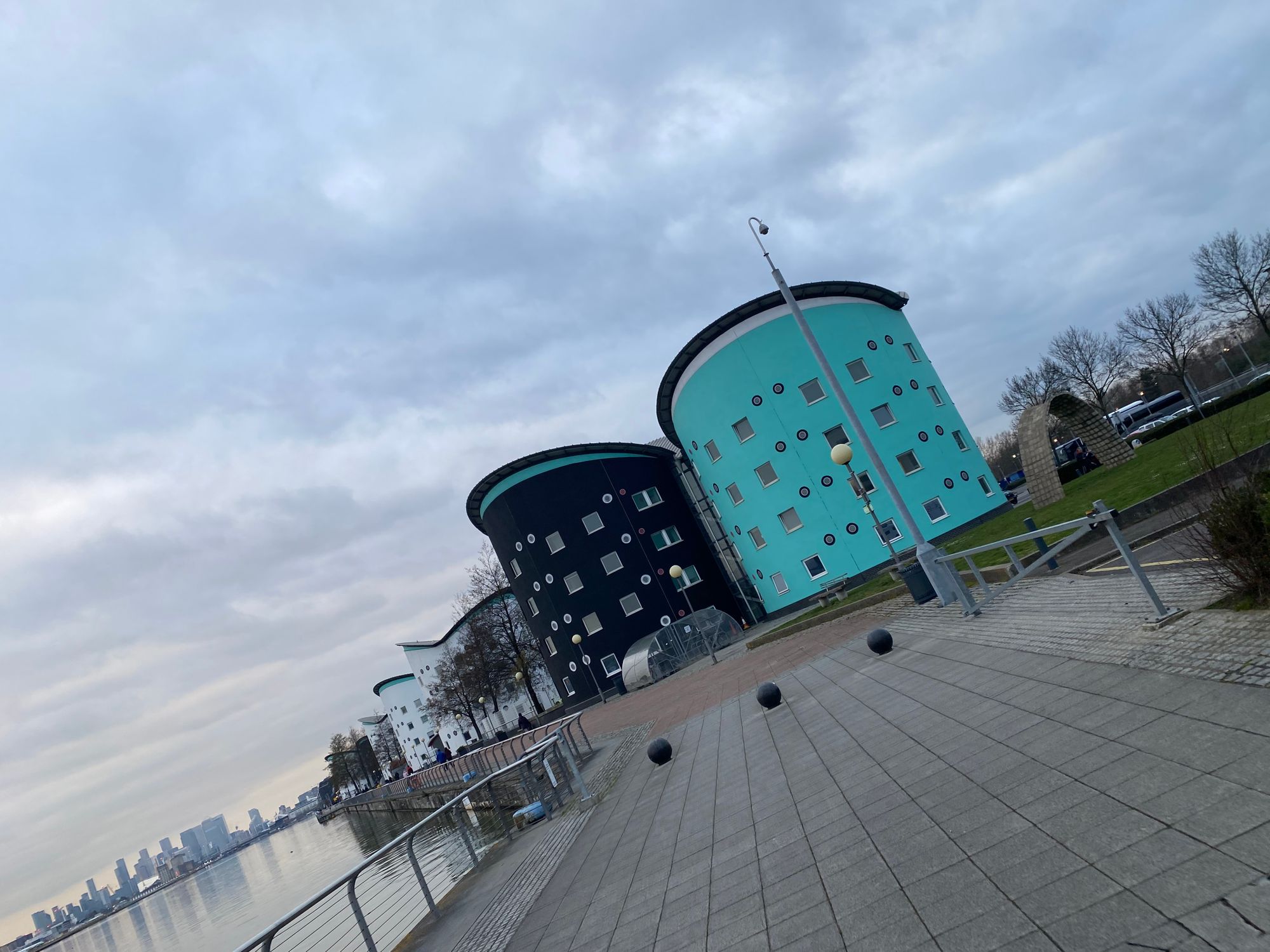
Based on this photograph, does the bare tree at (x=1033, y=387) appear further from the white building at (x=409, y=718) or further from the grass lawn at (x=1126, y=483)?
the white building at (x=409, y=718)

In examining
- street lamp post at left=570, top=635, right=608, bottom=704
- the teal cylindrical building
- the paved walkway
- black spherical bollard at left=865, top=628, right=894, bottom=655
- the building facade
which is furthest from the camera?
the building facade

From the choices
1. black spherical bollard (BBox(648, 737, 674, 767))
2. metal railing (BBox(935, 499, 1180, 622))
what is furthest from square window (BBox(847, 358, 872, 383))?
black spherical bollard (BBox(648, 737, 674, 767))

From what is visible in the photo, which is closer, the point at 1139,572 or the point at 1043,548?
the point at 1139,572

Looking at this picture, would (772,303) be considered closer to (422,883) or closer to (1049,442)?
(1049,442)

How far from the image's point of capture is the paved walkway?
11.4 feet

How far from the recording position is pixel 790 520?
1593 inches

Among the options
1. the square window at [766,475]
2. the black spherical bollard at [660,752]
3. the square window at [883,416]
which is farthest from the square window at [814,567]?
the black spherical bollard at [660,752]

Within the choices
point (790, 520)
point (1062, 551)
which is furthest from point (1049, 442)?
point (1062, 551)

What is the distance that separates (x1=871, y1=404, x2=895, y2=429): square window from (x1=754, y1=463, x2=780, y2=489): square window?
5.63 meters

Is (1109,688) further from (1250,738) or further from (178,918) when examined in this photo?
(178,918)

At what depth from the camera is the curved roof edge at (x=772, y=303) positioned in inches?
1537

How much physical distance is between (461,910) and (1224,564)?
344 inches

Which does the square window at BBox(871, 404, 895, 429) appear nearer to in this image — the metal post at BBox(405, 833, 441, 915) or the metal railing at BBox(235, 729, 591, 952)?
the metal railing at BBox(235, 729, 591, 952)

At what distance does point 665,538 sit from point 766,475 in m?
12.2
